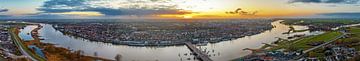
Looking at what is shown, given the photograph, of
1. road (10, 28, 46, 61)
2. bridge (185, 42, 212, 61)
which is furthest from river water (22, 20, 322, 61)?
road (10, 28, 46, 61)

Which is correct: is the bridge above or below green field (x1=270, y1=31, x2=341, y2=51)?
below

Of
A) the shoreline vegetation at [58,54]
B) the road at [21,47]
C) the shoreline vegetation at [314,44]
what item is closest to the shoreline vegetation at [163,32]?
the shoreline vegetation at [58,54]

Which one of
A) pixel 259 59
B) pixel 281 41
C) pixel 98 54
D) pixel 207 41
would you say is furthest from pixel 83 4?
pixel 281 41

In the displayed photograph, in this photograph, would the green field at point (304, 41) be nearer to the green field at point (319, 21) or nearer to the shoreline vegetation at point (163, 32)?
the green field at point (319, 21)

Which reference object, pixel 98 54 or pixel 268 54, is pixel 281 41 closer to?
pixel 268 54

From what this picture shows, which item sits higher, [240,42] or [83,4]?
[83,4]

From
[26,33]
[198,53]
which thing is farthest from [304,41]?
[26,33]

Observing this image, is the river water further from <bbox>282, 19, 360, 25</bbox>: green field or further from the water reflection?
the water reflection
